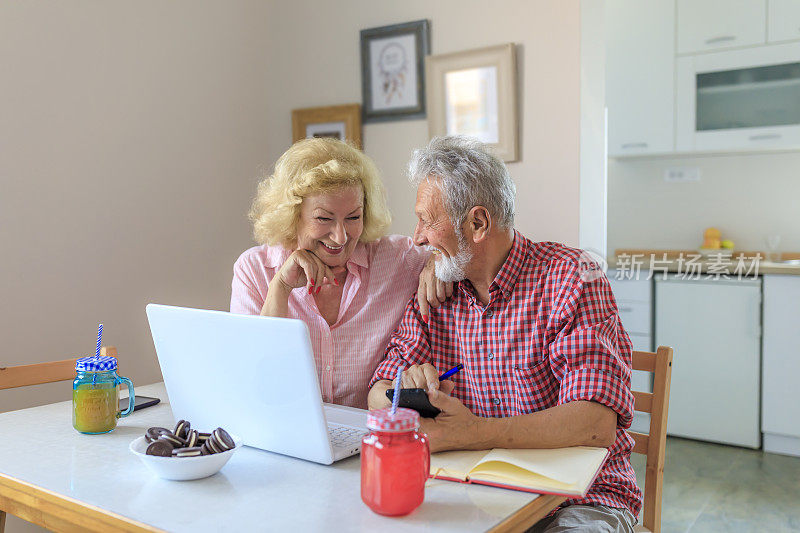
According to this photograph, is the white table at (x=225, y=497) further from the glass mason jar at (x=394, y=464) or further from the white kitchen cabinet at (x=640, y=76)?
the white kitchen cabinet at (x=640, y=76)

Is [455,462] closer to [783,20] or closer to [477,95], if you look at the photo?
[477,95]

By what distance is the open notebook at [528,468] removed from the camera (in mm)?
1078

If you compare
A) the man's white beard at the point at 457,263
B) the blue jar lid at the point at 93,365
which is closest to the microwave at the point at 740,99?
the man's white beard at the point at 457,263

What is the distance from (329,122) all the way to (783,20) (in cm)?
223

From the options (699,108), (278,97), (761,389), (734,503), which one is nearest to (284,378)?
(734,503)

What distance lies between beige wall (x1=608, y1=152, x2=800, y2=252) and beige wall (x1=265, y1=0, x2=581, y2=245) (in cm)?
166

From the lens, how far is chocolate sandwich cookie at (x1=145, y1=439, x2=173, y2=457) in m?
1.11

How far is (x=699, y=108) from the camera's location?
3.77 meters

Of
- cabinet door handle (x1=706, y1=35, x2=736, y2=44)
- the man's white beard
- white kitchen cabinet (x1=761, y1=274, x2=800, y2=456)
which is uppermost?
cabinet door handle (x1=706, y1=35, x2=736, y2=44)

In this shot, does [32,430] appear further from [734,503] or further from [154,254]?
[734,503]

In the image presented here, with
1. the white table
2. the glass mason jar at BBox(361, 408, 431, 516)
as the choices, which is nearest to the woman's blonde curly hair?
the white table

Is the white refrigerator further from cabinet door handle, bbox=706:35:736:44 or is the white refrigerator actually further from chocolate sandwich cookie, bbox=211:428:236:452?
chocolate sandwich cookie, bbox=211:428:236:452

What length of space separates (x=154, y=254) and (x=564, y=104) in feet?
5.64

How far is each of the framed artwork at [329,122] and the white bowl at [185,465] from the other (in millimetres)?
2273
